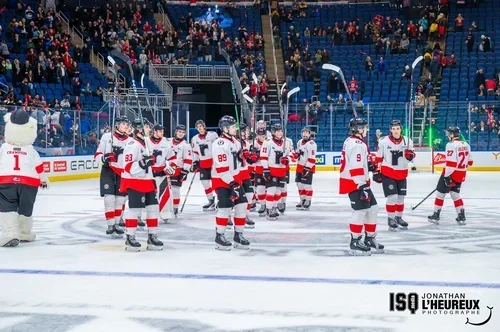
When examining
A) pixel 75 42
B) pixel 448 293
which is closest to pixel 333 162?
pixel 75 42

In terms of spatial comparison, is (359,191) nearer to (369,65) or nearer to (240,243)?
(240,243)

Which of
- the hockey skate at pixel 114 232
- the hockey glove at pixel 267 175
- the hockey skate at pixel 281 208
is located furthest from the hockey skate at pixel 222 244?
the hockey skate at pixel 281 208

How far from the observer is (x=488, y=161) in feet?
72.3

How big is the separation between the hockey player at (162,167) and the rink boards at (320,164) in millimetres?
7743

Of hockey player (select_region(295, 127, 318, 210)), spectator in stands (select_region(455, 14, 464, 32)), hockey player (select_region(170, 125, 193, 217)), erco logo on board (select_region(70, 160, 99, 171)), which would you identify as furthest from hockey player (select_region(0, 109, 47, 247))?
spectator in stands (select_region(455, 14, 464, 32))

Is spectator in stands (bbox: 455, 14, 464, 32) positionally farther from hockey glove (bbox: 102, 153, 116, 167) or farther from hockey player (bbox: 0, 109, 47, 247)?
hockey player (bbox: 0, 109, 47, 247)

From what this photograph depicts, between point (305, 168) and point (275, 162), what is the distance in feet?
3.98

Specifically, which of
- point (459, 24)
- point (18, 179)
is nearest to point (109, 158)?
point (18, 179)

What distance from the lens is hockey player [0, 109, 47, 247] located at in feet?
26.9

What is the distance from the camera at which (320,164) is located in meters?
23.3

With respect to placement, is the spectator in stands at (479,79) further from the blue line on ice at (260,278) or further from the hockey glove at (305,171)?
the blue line on ice at (260,278)

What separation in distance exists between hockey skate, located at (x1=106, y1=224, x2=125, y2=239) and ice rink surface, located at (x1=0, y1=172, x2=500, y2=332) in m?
0.13

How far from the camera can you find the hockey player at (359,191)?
24.9ft

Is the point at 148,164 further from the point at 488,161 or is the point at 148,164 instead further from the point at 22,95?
the point at 488,161
